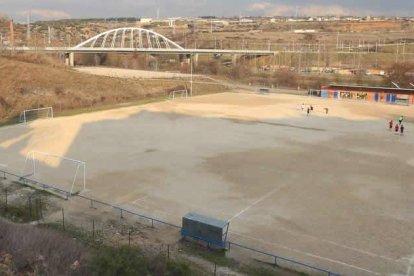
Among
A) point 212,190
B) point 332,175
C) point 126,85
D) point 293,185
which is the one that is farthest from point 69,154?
point 126,85

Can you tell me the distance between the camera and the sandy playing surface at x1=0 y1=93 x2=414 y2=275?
728 inches

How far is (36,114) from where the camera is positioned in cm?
4506

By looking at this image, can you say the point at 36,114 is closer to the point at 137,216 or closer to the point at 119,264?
the point at 137,216

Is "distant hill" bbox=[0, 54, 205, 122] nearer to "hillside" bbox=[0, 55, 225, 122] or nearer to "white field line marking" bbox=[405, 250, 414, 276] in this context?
"hillside" bbox=[0, 55, 225, 122]

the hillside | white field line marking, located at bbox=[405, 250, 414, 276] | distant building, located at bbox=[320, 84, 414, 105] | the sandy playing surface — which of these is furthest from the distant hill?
white field line marking, located at bbox=[405, 250, 414, 276]

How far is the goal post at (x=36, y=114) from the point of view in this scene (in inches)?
1700

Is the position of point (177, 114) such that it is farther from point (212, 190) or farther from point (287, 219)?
point (287, 219)

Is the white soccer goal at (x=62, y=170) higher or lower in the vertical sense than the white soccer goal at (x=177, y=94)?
lower

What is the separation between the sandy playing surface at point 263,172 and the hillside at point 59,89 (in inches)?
252

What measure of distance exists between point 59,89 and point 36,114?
1054cm

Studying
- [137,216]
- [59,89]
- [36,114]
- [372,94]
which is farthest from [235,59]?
[137,216]

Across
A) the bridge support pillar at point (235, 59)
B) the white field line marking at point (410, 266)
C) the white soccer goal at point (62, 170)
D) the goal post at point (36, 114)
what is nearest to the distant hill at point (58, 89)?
the goal post at point (36, 114)

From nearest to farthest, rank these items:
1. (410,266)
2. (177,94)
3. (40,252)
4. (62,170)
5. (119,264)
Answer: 1. (119,264)
2. (40,252)
3. (410,266)
4. (62,170)
5. (177,94)

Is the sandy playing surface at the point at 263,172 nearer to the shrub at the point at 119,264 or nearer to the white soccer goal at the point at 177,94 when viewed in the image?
the shrub at the point at 119,264
